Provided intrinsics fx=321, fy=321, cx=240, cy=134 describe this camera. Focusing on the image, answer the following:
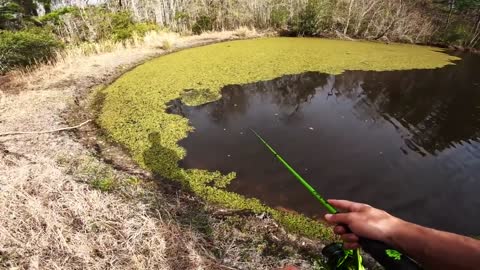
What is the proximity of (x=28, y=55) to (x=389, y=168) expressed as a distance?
26.6 ft

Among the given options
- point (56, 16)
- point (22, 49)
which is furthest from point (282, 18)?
point (22, 49)

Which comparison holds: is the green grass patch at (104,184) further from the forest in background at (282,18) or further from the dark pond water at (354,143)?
the forest in background at (282,18)

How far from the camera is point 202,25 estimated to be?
13367 mm

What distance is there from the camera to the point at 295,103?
676 centimetres

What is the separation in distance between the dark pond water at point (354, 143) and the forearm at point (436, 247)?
262 centimetres

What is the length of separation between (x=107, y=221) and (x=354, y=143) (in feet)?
12.8

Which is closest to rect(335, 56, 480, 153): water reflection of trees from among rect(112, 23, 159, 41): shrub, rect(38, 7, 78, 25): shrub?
rect(112, 23, 159, 41): shrub

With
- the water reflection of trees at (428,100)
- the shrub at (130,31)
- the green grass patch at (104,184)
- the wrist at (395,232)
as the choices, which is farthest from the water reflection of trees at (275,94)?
the shrub at (130,31)

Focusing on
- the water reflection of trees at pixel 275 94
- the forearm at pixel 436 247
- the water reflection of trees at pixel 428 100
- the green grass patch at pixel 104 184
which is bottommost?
the water reflection of trees at pixel 428 100

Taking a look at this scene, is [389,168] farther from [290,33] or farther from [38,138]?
[290,33]

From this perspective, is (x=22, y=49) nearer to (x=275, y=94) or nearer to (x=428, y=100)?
(x=275, y=94)

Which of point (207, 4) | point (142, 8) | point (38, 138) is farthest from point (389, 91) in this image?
point (142, 8)

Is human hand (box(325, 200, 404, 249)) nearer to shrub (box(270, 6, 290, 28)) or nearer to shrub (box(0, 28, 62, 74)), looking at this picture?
shrub (box(0, 28, 62, 74))

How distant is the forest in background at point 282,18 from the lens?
11336 mm
